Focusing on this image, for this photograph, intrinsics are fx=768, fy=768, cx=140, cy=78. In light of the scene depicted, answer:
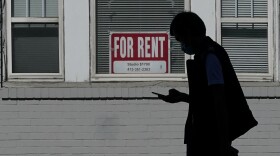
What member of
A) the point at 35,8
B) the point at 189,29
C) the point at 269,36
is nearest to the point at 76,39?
the point at 35,8

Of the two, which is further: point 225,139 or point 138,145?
point 138,145

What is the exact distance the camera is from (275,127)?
28.0ft

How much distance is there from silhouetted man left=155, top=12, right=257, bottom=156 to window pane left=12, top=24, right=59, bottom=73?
4.27m

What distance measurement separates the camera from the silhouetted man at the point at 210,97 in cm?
423

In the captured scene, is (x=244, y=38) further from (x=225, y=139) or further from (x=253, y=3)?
(x=225, y=139)

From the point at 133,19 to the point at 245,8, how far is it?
1.28 metres

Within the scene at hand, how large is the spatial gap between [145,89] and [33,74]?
1.26 metres

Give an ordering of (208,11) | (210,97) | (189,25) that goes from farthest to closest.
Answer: (208,11)
(189,25)
(210,97)

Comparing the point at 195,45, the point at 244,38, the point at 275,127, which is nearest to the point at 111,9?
the point at 244,38

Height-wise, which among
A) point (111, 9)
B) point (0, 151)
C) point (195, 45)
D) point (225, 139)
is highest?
point (111, 9)

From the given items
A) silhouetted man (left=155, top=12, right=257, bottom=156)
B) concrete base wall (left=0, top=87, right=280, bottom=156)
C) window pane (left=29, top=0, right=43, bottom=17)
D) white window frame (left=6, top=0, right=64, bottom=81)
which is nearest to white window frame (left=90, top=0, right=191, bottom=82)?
concrete base wall (left=0, top=87, right=280, bottom=156)

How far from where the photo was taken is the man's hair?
14.5 ft

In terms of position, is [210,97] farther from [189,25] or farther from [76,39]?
[76,39]

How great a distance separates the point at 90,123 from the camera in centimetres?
848
